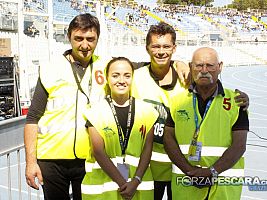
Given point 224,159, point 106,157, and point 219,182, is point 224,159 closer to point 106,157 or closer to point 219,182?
point 219,182

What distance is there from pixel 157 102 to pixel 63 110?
64 cm

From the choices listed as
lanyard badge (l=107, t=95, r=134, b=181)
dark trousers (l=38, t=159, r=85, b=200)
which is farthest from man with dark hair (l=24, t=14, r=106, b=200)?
lanyard badge (l=107, t=95, r=134, b=181)

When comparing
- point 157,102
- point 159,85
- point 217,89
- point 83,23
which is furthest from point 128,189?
point 83,23

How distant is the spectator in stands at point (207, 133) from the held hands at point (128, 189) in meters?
0.30

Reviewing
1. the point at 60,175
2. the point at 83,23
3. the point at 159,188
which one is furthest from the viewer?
the point at 159,188

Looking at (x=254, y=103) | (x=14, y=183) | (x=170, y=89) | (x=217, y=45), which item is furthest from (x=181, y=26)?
(x=170, y=89)

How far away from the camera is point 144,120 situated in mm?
2869

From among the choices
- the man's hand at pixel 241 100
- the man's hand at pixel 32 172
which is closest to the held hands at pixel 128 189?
the man's hand at pixel 32 172

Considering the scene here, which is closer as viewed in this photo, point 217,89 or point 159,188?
point 217,89

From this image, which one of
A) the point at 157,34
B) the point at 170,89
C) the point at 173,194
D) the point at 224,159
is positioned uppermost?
the point at 157,34

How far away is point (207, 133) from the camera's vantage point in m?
2.81

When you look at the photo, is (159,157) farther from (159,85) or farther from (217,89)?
(217,89)

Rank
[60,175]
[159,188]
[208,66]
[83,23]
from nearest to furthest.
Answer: [208,66] → [83,23] → [60,175] → [159,188]

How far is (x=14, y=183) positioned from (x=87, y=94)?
140 inches
